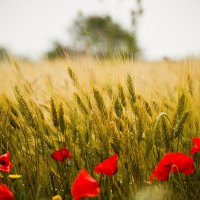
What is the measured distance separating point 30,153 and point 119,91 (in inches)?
15.1

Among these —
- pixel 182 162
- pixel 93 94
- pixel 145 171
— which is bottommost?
pixel 145 171

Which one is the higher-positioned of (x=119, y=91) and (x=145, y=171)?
(x=119, y=91)

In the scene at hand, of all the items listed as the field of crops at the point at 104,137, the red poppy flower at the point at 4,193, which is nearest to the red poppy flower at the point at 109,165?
the field of crops at the point at 104,137

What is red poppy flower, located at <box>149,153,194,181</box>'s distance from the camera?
31.0 inches

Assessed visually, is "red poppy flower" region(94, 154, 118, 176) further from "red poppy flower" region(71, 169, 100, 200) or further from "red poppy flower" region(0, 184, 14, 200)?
"red poppy flower" region(0, 184, 14, 200)

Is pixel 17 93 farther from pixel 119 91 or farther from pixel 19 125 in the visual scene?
pixel 119 91

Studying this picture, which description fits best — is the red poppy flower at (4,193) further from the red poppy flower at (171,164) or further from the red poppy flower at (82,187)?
the red poppy flower at (171,164)

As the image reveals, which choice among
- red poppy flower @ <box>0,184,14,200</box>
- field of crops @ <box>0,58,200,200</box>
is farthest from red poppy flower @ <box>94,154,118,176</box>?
red poppy flower @ <box>0,184,14,200</box>

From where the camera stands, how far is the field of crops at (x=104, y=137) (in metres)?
0.94

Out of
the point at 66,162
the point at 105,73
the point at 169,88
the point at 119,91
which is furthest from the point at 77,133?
the point at 169,88

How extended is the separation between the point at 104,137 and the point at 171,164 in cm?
25

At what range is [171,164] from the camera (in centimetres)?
81

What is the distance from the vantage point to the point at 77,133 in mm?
1077

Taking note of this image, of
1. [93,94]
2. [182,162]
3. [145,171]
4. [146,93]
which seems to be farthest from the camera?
[146,93]
